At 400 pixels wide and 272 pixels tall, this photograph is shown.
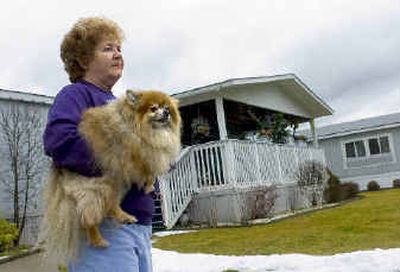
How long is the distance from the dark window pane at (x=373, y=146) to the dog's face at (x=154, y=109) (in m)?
32.3

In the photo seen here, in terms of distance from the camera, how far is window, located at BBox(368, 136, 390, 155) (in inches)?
1291

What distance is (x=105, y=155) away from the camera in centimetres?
208

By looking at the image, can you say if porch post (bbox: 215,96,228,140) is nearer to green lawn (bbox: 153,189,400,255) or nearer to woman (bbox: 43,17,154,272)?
green lawn (bbox: 153,189,400,255)

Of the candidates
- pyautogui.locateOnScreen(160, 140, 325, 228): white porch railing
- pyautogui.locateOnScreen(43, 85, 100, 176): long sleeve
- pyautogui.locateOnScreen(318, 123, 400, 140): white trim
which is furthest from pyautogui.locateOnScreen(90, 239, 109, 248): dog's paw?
pyautogui.locateOnScreen(318, 123, 400, 140): white trim

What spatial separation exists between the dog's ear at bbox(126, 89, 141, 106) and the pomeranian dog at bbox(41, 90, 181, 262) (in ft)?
0.15

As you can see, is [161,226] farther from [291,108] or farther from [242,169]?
[291,108]

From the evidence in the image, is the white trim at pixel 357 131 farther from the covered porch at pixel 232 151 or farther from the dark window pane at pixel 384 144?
the covered porch at pixel 232 151

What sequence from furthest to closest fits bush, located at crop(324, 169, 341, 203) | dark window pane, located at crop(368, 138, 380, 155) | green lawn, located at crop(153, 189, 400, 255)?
dark window pane, located at crop(368, 138, 380, 155) → bush, located at crop(324, 169, 341, 203) → green lawn, located at crop(153, 189, 400, 255)

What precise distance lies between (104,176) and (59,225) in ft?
0.78

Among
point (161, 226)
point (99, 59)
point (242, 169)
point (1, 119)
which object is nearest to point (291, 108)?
point (242, 169)

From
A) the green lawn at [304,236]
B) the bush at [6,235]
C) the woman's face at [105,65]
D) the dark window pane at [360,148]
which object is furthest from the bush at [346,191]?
the woman's face at [105,65]

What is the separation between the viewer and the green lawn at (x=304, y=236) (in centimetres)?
886

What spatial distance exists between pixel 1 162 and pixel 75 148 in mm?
13081

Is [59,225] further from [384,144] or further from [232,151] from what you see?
[384,144]
